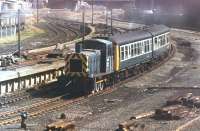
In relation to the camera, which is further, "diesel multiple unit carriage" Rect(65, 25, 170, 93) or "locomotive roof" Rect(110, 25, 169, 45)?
"locomotive roof" Rect(110, 25, 169, 45)

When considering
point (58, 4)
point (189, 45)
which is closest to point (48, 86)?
point (189, 45)

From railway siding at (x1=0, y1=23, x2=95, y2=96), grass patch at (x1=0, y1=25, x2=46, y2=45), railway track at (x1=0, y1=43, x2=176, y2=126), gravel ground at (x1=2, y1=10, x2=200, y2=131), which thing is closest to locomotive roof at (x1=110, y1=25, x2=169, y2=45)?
gravel ground at (x1=2, y1=10, x2=200, y2=131)

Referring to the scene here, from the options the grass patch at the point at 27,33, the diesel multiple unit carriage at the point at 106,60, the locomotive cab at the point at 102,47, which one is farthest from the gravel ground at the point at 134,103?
the grass patch at the point at 27,33

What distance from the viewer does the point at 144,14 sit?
100875 millimetres

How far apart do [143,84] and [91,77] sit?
5798 millimetres

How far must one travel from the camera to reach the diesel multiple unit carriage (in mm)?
29672

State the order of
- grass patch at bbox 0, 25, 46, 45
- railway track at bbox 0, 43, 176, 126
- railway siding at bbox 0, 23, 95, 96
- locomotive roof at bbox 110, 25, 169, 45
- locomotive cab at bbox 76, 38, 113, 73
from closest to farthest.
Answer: railway track at bbox 0, 43, 176, 126 → railway siding at bbox 0, 23, 95, 96 → locomotive cab at bbox 76, 38, 113, 73 → locomotive roof at bbox 110, 25, 169, 45 → grass patch at bbox 0, 25, 46, 45

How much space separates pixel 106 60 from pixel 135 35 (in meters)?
5.71

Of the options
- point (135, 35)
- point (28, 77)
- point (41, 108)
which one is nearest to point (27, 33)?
point (135, 35)

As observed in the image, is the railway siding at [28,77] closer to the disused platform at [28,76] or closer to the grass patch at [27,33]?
the disused platform at [28,76]

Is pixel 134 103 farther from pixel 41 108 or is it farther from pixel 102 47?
pixel 41 108

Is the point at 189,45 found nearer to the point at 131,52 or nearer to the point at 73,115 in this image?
the point at 131,52

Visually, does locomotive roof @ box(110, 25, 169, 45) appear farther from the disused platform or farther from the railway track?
the disused platform

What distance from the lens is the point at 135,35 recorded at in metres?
36.0
